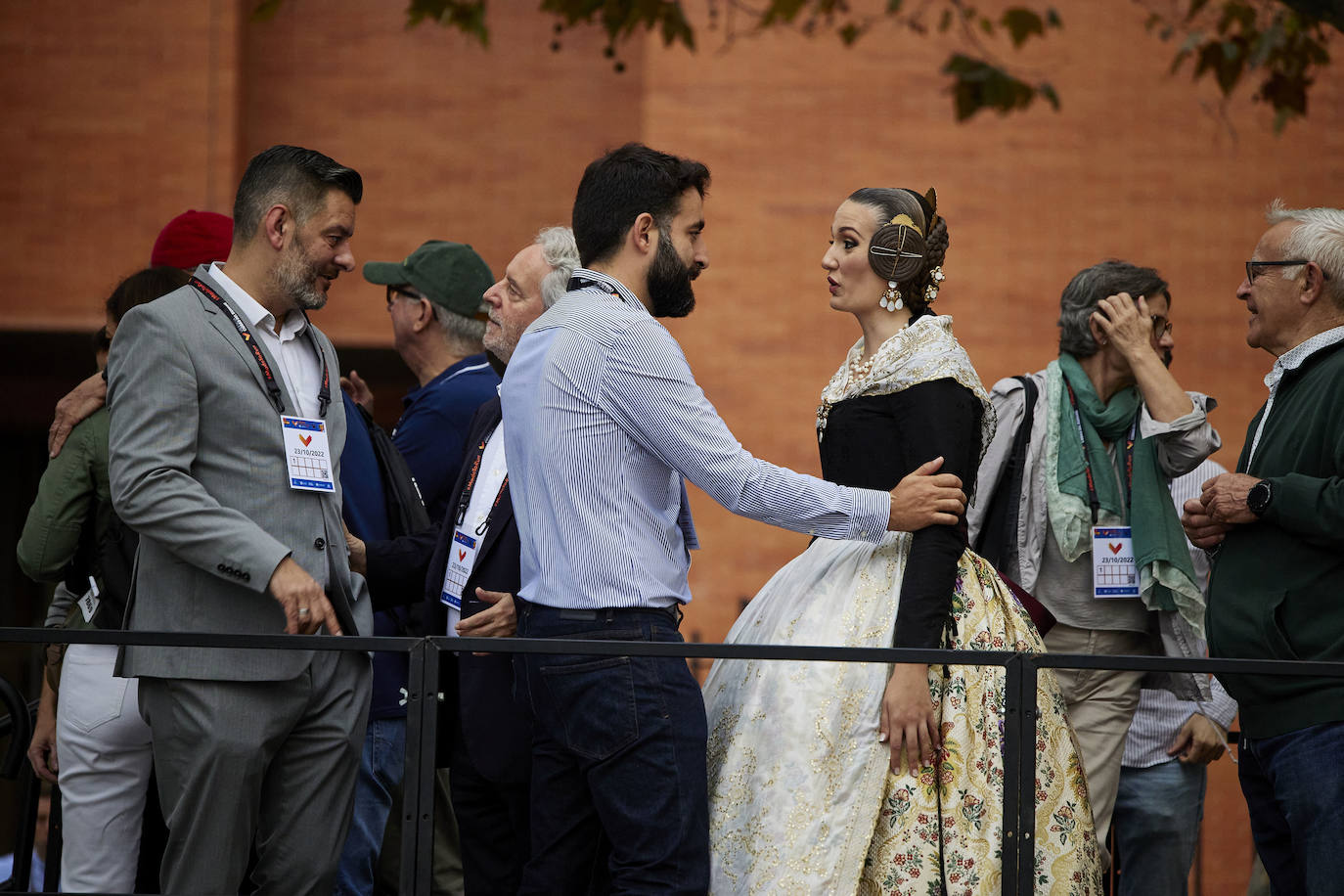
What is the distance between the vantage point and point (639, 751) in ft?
9.07

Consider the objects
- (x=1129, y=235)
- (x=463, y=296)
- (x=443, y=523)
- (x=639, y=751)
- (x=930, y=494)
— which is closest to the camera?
(x=639, y=751)

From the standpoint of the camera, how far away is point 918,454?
3098 millimetres

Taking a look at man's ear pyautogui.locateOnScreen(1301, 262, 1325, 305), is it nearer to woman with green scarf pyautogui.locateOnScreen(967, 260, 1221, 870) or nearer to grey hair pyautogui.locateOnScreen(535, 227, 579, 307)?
woman with green scarf pyautogui.locateOnScreen(967, 260, 1221, 870)

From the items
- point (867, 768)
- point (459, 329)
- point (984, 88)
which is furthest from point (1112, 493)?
point (984, 88)

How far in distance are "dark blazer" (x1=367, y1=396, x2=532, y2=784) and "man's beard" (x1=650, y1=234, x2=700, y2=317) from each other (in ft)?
2.04

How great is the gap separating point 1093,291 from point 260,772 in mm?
2525

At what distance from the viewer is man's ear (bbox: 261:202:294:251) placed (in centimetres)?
319

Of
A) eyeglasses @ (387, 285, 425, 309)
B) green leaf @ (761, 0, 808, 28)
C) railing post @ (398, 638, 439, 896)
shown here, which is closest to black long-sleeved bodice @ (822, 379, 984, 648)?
railing post @ (398, 638, 439, 896)

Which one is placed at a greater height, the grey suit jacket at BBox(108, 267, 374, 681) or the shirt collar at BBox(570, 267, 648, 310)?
the shirt collar at BBox(570, 267, 648, 310)

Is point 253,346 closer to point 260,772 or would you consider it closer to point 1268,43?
point 260,772

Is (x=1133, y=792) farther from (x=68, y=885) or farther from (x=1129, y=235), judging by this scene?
(x=1129, y=235)

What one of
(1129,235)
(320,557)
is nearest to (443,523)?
(320,557)

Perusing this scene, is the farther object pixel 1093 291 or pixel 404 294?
pixel 404 294

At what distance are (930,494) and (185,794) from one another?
A: 5.18 ft
